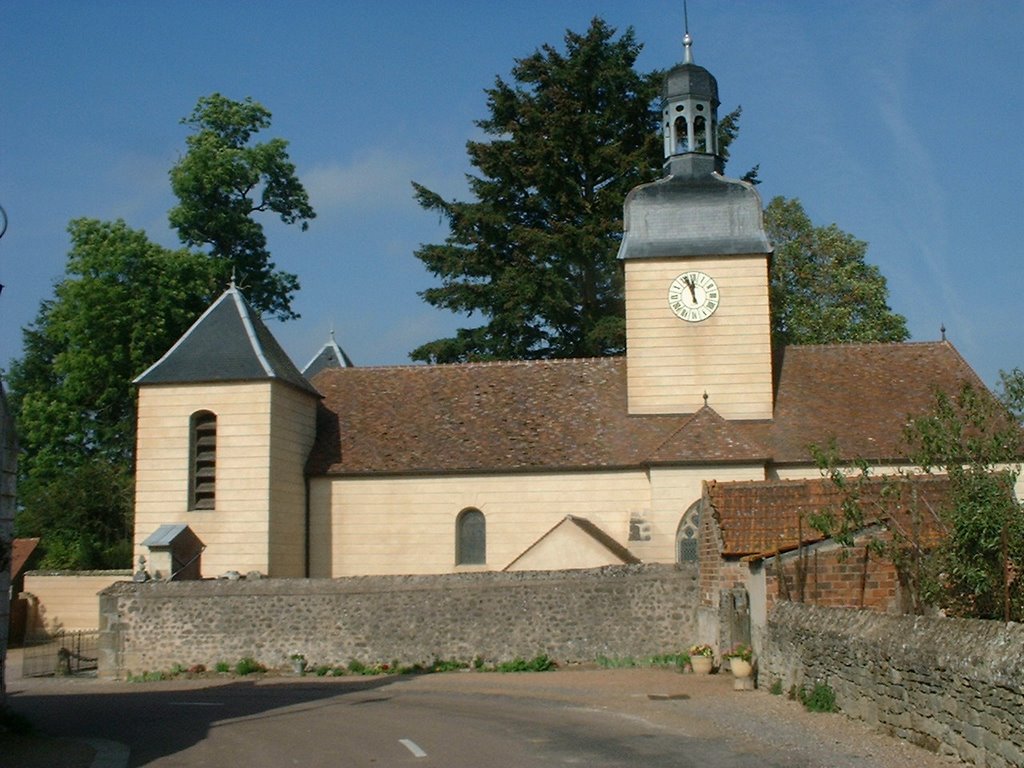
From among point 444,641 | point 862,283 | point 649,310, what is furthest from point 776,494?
point 862,283

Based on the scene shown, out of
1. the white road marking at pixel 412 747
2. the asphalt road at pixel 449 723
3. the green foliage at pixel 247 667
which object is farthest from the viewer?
the green foliage at pixel 247 667

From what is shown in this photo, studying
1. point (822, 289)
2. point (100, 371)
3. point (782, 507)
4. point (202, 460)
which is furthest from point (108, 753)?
point (822, 289)

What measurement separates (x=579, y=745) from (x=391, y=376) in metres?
20.7

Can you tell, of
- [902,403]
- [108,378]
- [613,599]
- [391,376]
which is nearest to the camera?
[613,599]

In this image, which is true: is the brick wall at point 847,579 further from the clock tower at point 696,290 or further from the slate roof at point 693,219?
the slate roof at point 693,219

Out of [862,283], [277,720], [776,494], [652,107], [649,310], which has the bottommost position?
[277,720]

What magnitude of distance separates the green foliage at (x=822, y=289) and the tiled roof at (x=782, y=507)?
22416 mm

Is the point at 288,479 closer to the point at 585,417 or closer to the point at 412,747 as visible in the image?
the point at 585,417

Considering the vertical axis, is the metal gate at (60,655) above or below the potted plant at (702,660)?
below

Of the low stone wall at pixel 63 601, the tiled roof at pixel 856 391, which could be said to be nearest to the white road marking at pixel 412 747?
the tiled roof at pixel 856 391

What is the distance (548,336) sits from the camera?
1603 inches

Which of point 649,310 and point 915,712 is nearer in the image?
point 915,712

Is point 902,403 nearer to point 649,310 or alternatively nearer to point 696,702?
point 649,310

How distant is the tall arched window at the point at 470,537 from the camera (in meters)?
28.8
